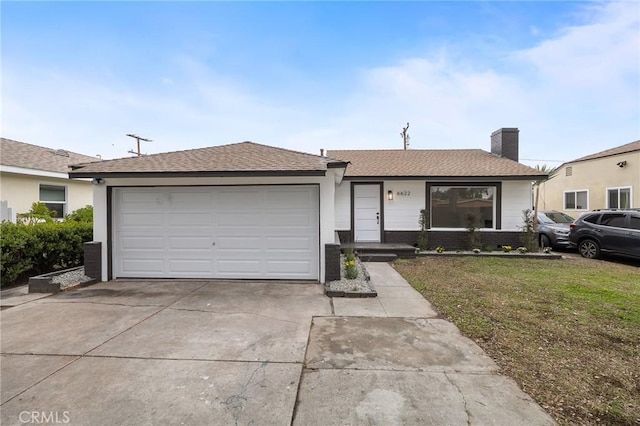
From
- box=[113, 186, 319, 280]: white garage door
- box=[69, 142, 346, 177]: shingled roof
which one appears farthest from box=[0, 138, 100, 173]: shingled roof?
box=[113, 186, 319, 280]: white garage door

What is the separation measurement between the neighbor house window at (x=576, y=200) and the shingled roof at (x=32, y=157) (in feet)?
79.1

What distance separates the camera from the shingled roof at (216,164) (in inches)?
246

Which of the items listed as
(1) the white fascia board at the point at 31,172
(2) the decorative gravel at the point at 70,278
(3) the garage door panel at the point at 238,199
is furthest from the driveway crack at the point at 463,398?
(1) the white fascia board at the point at 31,172

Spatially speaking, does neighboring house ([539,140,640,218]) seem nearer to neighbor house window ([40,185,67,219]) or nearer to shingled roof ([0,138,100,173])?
shingled roof ([0,138,100,173])

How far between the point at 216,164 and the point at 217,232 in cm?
156

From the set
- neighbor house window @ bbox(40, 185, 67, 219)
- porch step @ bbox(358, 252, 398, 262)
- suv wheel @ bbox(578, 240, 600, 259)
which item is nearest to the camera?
porch step @ bbox(358, 252, 398, 262)

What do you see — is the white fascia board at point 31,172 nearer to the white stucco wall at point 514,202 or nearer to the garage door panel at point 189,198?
the garage door panel at point 189,198

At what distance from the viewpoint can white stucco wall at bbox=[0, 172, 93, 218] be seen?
33.0 feet

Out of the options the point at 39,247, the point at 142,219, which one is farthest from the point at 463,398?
the point at 39,247

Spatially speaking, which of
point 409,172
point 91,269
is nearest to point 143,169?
point 91,269

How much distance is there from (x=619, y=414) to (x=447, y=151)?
12.6 meters

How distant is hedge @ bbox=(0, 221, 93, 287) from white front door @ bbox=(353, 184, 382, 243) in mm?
8282

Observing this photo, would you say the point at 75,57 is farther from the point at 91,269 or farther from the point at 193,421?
the point at 193,421

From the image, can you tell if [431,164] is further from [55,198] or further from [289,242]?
[55,198]
